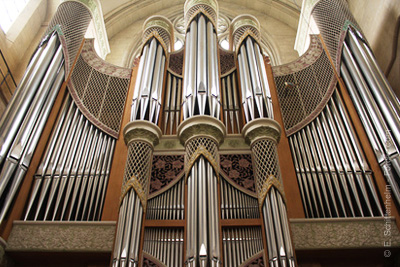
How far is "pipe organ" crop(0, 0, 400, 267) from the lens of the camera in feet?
16.2

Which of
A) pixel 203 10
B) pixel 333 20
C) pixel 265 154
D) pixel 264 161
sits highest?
pixel 203 10

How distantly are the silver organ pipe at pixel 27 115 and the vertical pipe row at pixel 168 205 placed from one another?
6.48ft

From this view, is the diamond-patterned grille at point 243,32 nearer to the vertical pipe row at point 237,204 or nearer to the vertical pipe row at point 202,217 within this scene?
the vertical pipe row at point 202,217

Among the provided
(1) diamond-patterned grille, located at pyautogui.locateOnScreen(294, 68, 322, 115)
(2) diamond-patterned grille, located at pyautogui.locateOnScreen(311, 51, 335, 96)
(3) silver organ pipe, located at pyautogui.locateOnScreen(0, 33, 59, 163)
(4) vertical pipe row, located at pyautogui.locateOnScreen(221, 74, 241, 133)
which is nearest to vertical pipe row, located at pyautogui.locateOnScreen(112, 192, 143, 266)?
(3) silver organ pipe, located at pyautogui.locateOnScreen(0, 33, 59, 163)

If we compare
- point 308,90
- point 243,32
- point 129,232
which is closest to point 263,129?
point 308,90

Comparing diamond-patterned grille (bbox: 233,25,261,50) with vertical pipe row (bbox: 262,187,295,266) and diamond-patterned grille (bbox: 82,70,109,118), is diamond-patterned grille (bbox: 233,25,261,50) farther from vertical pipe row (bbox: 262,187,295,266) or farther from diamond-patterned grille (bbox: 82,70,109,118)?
vertical pipe row (bbox: 262,187,295,266)

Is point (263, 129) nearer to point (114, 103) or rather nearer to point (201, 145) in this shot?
point (201, 145)

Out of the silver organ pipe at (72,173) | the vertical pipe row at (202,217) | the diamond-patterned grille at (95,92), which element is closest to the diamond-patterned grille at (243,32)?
the diamond-patterned grille at (95,92)

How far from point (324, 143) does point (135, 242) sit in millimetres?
3441

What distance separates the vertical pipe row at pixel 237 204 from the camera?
16.9ft

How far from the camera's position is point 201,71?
685cm

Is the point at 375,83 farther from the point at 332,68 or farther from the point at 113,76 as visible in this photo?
the point at 113,76

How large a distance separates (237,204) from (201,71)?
8.65 feet

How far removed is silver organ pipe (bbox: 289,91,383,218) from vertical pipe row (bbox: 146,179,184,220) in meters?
1.84
